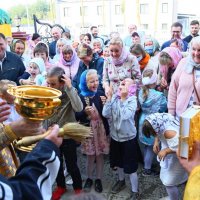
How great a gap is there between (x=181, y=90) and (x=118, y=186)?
4.14 feet

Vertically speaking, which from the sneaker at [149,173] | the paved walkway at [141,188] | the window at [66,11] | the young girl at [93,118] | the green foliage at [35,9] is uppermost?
the green foliage at [35,9]

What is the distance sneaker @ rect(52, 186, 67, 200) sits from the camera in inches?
125

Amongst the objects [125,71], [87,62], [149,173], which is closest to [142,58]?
[125,71]

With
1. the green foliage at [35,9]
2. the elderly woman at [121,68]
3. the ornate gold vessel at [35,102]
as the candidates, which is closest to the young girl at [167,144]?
the elderly woman at [121,68]

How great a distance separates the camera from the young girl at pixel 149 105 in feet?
11.3

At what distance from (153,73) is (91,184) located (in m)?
1.56

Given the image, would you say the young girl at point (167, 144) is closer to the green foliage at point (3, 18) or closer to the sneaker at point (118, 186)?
the sneaker at point (118, 186)

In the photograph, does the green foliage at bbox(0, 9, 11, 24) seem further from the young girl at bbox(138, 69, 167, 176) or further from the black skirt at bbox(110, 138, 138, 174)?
the black skirt at bbox(110, 138, 138, 174)

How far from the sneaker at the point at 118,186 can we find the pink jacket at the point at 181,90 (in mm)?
976

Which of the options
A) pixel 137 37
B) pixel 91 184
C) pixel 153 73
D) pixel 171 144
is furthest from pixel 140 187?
pixel 137 37

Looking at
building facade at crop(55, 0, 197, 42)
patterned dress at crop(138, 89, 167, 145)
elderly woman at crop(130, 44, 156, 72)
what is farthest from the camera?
building facade at crop(55, 0, 197, 42)

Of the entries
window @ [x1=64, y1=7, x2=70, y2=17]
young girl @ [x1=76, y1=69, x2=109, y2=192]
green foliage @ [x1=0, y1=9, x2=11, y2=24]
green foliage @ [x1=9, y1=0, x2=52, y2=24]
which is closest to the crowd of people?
young girl @ [x1=76, y1=69, x2=109, y2=192]

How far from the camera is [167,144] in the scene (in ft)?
8.38

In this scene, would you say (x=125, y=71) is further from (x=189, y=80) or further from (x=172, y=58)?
(x=189, y=80)
